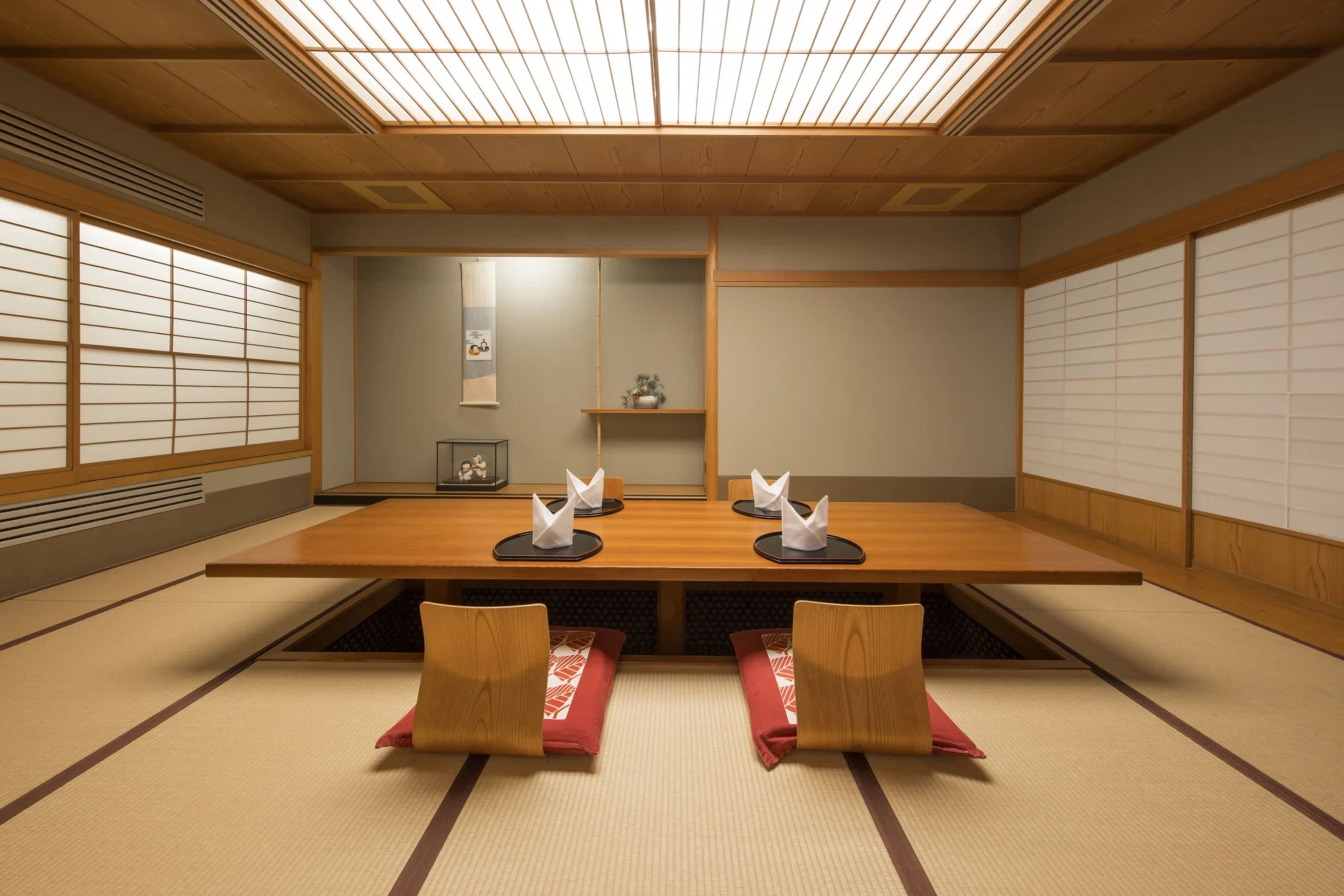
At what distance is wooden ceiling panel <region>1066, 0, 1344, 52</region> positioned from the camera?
2346 millimetres

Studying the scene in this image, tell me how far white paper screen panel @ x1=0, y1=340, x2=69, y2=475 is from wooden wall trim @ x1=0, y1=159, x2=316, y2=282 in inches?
30.1

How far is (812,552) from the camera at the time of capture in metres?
1.97

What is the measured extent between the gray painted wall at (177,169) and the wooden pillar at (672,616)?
3804 mm

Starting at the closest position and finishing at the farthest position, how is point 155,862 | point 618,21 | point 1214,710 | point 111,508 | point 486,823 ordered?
point 155,862, point 486,823, point 1214,710, point 618,21, point 111,508

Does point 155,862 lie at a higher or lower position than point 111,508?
lower

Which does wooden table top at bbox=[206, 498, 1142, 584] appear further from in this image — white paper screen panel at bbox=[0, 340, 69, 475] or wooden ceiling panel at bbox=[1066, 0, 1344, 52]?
wooden ceiling panel at bbox=[1066, 0, 1344, 52]

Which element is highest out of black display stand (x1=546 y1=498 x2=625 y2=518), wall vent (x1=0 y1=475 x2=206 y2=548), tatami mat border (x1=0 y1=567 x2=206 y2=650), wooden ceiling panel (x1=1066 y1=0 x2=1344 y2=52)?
wooden ceiling panel (x1=1066 y1=0 x2=1344 y2=52)

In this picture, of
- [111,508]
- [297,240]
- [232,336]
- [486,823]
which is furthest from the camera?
[297,240]

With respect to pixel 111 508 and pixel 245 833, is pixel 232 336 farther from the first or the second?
pixel 245 833

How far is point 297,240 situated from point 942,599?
18.6 feet

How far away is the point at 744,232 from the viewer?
16.6 feet

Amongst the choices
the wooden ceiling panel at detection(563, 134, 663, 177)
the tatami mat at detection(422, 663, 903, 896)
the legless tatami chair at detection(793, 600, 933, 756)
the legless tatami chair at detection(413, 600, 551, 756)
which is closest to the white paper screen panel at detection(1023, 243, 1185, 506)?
the legless tatami chair at detection(793, 600, 933, 756)

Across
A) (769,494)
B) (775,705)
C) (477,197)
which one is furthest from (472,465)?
(775,705)

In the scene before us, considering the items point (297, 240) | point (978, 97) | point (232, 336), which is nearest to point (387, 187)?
point (297, 240)
